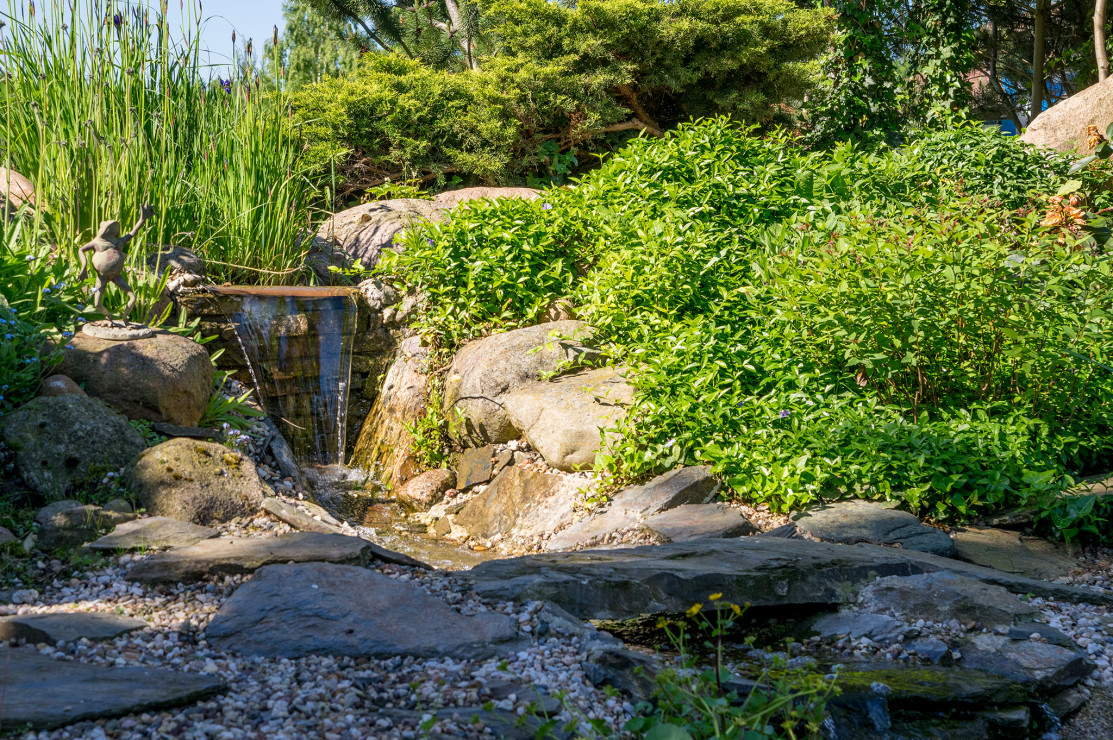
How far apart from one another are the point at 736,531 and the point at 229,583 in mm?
2257

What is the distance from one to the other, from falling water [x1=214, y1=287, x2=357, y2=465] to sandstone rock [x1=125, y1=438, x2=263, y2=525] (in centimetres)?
226

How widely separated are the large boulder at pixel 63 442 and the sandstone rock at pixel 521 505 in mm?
2028

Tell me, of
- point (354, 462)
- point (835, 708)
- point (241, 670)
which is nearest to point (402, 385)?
point (354, 462)

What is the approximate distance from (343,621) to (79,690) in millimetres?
719

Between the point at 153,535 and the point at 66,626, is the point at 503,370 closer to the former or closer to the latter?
the point at 153,535

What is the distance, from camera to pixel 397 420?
632cm

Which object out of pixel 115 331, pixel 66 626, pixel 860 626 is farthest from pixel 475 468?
pixel 66 626

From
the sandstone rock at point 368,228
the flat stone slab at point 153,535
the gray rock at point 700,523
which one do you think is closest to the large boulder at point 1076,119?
the gray rock at point 700,523

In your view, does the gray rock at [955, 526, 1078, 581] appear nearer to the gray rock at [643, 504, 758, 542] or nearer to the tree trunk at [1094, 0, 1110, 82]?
the gray rock at [643, 504, 758, 542]

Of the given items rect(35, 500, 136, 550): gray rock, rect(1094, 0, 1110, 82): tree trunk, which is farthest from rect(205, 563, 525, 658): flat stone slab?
rect(1094, 0, 1110, 82): tree trunk

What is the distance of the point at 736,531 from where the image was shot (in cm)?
392

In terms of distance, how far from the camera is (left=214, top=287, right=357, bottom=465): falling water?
6184mm

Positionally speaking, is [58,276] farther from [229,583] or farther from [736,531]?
[736,531]

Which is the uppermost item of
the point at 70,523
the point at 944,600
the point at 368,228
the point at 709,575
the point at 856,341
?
the point at 368,228
